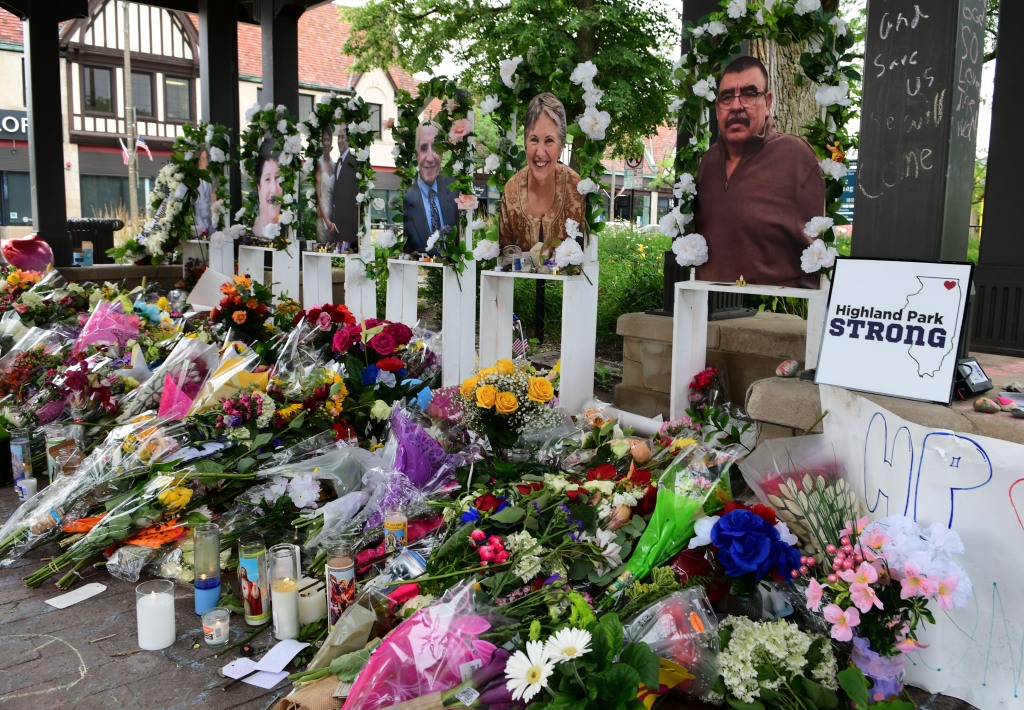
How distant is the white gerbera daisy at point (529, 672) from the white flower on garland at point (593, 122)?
9.93 feet

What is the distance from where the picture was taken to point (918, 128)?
322 cm

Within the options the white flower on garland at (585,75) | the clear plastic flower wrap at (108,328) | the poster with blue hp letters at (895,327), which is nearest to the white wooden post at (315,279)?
the clear plastic flower wrap at (108,328)

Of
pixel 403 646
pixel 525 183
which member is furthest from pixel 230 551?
pixel 525 183

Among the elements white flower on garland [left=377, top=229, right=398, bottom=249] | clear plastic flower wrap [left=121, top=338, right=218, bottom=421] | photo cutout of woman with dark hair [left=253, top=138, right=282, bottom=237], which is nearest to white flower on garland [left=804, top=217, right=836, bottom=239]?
clear plastic flower wrap [left=121, top=338, right=218, bottom=421]

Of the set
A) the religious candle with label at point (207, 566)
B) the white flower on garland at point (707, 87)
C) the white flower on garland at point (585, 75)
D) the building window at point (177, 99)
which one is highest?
the building window at point (177, 99)

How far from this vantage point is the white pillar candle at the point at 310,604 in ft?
9.71

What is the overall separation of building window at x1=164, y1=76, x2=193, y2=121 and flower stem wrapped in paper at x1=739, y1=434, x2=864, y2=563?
87.2ft

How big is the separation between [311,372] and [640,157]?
39.7 feet

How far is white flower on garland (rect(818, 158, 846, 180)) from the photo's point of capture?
3.53m

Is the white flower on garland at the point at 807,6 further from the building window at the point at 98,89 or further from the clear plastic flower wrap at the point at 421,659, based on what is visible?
the building window at the point at 98,89

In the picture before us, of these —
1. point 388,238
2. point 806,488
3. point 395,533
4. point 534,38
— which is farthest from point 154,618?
point 534,38

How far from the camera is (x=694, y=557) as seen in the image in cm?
264

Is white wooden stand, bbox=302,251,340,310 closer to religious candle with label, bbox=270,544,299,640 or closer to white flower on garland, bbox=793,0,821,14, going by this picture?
religious candle with label, bbox=270,544,299,640

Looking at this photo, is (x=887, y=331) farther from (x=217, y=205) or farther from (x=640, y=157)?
(x=640, y=157)
